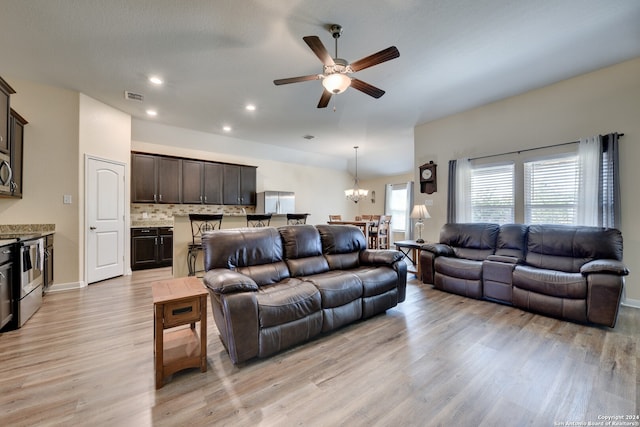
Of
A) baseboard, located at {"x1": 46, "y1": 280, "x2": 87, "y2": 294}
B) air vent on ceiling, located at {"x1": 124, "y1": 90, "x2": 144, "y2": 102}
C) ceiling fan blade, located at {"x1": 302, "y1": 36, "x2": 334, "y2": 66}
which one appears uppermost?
air vent on ceiling, located at {"x1": 124, "y1": 90, "x2": 144, "y2": 102}

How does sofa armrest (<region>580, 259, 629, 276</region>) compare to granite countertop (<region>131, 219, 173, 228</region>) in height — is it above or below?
below

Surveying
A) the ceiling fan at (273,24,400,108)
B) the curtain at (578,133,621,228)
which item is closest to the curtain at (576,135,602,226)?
the curtain at (578,133,621,228)

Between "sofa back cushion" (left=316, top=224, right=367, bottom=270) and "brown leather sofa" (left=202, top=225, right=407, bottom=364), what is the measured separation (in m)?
0.01

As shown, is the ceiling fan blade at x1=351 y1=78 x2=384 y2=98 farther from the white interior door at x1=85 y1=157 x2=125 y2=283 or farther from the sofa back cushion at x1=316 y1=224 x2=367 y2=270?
the white interior door at x1=85 y1=157 x2=125 y2=283

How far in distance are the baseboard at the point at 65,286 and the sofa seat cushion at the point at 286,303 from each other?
3.43 metres

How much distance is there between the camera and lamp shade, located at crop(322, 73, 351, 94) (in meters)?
2.48

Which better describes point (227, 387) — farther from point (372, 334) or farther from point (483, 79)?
point (483, 79)

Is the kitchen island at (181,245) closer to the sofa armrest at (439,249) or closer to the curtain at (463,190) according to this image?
the sofa armrest at (439,249)

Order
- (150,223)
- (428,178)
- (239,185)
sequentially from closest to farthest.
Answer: (428,178)
(150,223)
(239,185)

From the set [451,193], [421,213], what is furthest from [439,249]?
[451,193]

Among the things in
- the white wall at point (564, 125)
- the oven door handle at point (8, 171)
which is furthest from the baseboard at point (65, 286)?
the white wall at point (564, 125)

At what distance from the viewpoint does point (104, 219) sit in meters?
4.30

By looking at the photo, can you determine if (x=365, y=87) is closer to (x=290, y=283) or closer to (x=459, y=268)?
A: (x=290, y=283)

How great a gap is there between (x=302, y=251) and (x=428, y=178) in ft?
11.1
